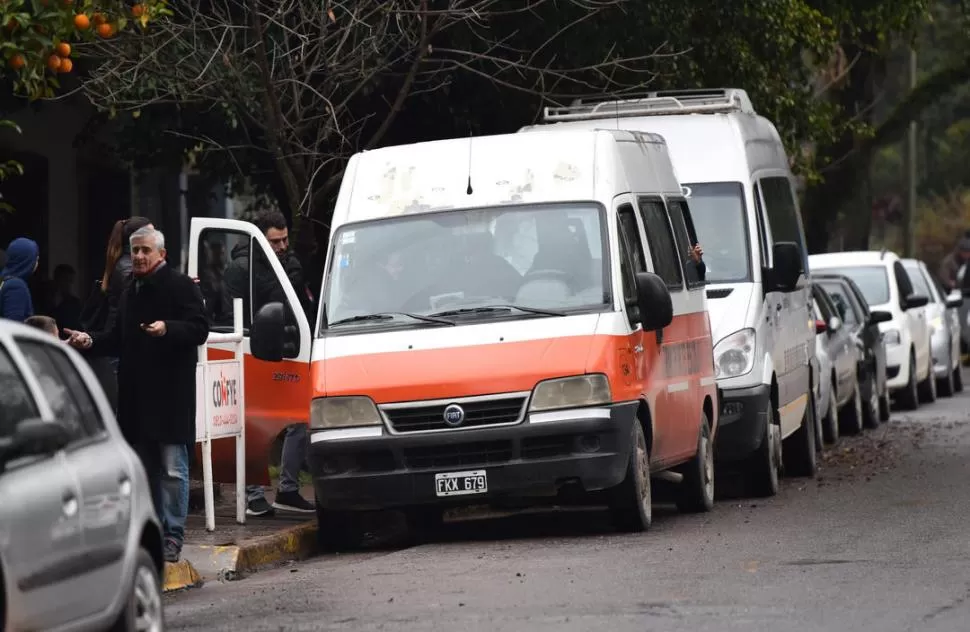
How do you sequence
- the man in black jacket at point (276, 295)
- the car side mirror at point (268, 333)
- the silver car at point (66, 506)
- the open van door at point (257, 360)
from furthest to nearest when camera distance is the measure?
the man in black jacket at point (276, 295), the open van door at point (257, 360), the car side mirror at point (268, 333), the silver car at point (66, 506)

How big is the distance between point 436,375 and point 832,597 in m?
3.21

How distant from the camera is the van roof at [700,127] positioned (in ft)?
51.0

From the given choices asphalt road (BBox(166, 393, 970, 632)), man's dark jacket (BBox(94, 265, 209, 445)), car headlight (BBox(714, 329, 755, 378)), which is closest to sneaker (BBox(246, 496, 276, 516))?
asphalt road (BBox(166, 393, 970, 632))

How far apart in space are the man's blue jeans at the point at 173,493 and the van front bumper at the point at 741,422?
4432 millimetres

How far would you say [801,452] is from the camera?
16.6 meters

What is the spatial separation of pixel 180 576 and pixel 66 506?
424cm

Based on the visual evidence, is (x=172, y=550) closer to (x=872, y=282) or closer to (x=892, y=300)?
(x=892, y=300)

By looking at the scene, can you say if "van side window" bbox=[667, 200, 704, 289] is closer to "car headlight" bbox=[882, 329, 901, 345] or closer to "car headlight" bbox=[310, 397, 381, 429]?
"car headlight" bbox=[310, 397, 381, 429]

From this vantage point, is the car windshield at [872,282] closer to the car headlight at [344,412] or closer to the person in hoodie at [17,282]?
the car headlight at [344,412]

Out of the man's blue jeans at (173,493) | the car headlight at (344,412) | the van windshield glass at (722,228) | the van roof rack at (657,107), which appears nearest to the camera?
the man's blue jeans at (173,493)

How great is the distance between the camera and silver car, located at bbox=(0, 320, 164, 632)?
664cm

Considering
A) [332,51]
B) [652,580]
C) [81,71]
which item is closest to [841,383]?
[332,51]

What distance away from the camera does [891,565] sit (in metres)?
10.4

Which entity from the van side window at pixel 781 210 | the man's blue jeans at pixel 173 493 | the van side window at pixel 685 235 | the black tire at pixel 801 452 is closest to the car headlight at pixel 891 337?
the van side window at pixel 781 210
